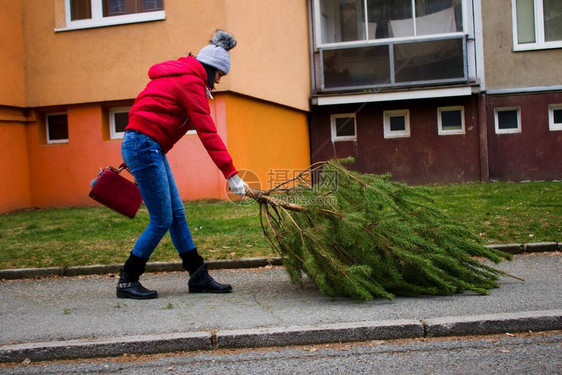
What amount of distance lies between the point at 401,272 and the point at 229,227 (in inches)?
148

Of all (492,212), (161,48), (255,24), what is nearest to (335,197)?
(492,212)

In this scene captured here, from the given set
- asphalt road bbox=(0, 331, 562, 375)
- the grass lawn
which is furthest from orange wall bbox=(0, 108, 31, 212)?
asphalt road bbox=(0, 331, 562, 375)

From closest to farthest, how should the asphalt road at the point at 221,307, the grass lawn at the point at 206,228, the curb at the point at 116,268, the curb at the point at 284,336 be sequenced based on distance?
the curb at the point at 284,336 → the asphalt road at the point at 221,307 → the curb at the point at 116,268 → the grass lawn at the point at 206,228

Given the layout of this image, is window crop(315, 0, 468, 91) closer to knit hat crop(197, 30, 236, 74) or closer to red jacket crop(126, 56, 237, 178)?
knit hat crop(197, 30, 236, 74)

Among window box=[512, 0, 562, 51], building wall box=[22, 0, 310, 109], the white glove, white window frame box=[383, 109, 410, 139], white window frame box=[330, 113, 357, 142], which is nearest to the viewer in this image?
the white glove

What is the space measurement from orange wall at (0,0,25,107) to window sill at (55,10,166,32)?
82 centimetres

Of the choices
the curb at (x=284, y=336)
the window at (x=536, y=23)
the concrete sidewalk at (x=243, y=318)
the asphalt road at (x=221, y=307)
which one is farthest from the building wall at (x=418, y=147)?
the curb at (x=284, y=336)

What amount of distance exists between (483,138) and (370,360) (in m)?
12.7

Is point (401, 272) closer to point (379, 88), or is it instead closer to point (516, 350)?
point (516, 350)

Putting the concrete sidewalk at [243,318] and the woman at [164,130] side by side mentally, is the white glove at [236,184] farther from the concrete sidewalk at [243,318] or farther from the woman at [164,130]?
the concrete sidewalk at [243,318]

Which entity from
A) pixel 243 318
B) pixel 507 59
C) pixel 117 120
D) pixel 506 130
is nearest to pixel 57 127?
pixel 117 120

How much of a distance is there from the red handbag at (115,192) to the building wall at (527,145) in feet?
39.9

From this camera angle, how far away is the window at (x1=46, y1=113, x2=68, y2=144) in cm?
1307

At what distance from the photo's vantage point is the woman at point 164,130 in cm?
534
